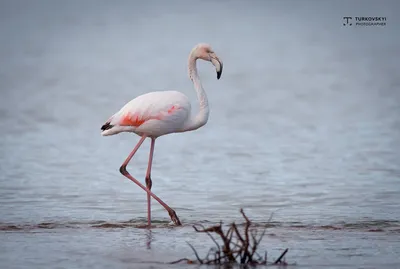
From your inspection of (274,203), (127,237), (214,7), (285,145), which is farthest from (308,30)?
(127,237)

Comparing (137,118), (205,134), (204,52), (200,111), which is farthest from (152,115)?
(205,134)

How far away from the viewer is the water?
8805 mm

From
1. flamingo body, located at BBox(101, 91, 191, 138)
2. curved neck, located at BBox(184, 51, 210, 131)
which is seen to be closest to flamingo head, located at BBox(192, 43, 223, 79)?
curved neck, located at BBox(184, 51, 210, 131)

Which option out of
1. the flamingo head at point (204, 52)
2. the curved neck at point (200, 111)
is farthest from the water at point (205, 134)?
the flamingo head at point (204, 52)

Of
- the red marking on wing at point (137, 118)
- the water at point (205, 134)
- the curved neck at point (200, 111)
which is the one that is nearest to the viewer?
the water at point (205, 134)

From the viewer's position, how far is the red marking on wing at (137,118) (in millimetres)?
10531

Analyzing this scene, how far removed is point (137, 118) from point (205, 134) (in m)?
7.01

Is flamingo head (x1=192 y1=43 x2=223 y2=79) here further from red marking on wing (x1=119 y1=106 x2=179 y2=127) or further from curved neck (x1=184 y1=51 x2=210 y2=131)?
red marking on wing (x1=119 y1=106 x2=179 y2=127)

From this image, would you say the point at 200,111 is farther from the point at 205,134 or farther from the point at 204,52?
the point at 205,134

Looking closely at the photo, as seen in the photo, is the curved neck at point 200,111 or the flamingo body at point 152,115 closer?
the flamingo body at point 152,115

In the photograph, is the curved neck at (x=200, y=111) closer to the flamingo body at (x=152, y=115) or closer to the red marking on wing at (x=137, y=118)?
the flamingo body at (x=152, y=115)

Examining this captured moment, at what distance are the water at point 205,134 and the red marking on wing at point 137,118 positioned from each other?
1091mm

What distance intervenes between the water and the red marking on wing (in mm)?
1091

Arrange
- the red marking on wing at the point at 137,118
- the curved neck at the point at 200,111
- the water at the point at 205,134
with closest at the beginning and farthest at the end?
the water at the point at 205,134
the red marking on wing at the point at 137,118
the curved neck at the point at 200,111
